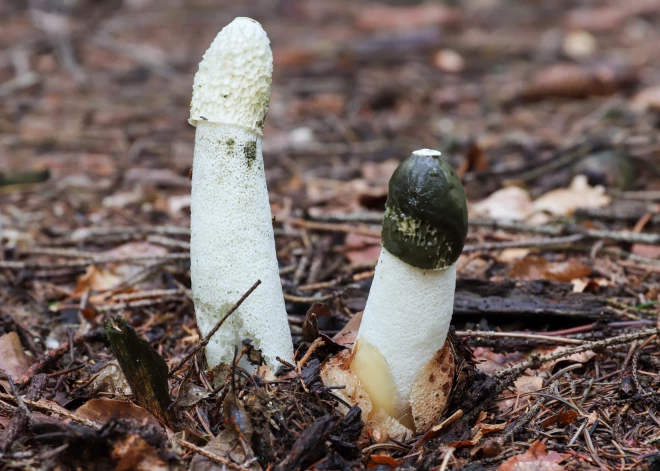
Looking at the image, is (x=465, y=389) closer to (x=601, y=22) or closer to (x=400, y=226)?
(x=400, y=226)

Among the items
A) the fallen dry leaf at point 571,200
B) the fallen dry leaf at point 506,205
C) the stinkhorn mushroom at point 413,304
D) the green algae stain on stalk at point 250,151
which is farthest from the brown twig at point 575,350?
the fallen dry leaf at point 571,200

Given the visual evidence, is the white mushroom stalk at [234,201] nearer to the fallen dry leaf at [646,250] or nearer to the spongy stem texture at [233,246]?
the spongy stem texture at [233,246]

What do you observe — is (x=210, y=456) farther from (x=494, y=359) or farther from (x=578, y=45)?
(x=578, y=45)

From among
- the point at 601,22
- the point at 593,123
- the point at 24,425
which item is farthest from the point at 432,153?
the point at 601,22

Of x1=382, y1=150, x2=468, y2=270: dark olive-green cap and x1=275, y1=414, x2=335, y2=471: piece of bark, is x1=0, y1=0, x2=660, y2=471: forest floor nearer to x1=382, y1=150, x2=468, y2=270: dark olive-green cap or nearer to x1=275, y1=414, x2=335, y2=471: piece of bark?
x1=275, y1=414, x2=335, y2=471: piece of bark

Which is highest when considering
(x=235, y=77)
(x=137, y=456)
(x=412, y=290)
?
(x=235, y=77)

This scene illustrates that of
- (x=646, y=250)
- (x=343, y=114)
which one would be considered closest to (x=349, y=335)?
(x=646, y=250)
